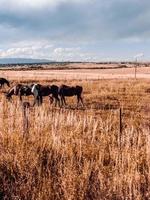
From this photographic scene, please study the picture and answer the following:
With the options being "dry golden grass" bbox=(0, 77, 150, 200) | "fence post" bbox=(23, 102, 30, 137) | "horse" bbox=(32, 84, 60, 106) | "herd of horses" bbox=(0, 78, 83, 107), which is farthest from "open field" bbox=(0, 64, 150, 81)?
"dry golden grass" bbox=(0, 77, 150, 200)

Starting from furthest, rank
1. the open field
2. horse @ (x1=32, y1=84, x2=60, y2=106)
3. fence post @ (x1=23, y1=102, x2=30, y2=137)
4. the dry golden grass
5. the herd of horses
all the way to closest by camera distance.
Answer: the open field → the herd of horses → horse @ (x1=32, y1=84, x2=60, y2=106) → fence post @ (x1=23, y1=102, x2=30, y2=137) → the dry golden grass

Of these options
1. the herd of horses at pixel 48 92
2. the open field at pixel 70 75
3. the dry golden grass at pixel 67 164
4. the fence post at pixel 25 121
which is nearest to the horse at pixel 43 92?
the herd of horses at pixel 48 92

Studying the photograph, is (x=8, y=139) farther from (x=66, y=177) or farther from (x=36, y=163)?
(x=66, y=177)

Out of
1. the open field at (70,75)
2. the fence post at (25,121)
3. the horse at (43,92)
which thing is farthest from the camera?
the open field at (70,75)

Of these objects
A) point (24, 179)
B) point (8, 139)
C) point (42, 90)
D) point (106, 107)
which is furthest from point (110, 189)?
point (42, 90)

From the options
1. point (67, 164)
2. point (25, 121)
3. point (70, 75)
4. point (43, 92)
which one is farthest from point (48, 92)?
point (70, 75)

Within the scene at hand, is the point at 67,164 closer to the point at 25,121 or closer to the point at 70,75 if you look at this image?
the point at 25,121

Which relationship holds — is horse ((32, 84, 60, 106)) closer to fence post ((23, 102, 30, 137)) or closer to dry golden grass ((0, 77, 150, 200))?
fence post ((23, 102, 30, 137))

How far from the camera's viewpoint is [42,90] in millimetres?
25984

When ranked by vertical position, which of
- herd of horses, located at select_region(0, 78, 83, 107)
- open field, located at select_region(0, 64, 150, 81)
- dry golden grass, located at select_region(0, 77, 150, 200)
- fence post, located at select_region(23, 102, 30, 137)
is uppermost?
fence post, located at select_region(23, 102, 30, 137)

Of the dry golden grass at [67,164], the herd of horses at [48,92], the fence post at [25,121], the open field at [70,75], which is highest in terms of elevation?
the fence post at [25,121]

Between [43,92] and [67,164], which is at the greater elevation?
[67,164]

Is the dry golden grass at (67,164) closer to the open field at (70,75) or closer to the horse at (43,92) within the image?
the horse at (43,92)

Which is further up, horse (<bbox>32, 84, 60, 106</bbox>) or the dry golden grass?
the dry golden grass
